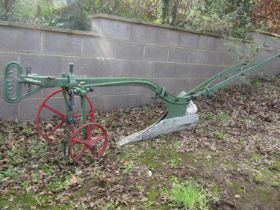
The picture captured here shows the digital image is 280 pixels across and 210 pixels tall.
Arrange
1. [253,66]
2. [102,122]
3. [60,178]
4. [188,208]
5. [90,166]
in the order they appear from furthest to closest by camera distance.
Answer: [253,66] → [102,122] → [90,166] → [60,178] → [188,208]

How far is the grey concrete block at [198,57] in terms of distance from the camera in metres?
6.12

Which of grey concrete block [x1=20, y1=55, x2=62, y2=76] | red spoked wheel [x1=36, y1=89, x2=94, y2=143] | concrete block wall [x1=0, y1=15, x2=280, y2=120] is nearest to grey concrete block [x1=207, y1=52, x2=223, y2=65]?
concrete block wall [x1=0, y1=15, x2=280, y2=120]

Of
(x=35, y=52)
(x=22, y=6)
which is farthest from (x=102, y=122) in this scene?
(x=22, y=6)

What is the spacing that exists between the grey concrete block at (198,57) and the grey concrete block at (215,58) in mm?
121

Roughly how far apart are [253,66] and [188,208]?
3.09 metres

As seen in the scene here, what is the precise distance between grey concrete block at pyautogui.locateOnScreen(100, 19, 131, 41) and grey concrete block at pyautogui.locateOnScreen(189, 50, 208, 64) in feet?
4.76

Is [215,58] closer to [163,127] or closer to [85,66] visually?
[163,127]

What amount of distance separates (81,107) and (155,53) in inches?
97.8

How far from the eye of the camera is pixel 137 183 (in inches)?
128

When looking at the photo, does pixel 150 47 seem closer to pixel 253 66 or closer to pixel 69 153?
pixel 253 66

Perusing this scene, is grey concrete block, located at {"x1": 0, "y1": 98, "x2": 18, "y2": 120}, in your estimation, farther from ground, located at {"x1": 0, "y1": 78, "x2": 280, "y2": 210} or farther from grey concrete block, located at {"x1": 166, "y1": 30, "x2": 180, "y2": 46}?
grey concrete block, located at {"x1": 166, "y1": 30, "x2": 180, "y2": 46}

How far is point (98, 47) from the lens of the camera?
4.92 m

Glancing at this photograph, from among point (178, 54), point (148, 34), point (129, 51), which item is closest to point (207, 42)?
point (178, 54)

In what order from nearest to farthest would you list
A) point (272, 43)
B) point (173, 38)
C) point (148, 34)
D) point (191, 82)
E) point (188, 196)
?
point (188, 196) < point (148, 34) < point (173, 38) < point (191, 82) < point (272, 43)
